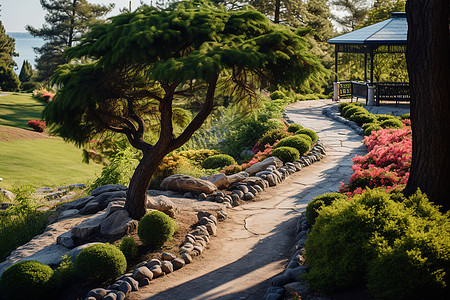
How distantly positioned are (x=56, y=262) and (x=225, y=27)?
4287 mm

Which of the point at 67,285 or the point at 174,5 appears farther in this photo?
the point at 174,5

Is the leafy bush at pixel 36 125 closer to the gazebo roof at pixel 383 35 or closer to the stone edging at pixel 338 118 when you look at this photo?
the stone edging at pixel 338 118

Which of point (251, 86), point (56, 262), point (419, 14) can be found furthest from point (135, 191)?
point (419, 14)

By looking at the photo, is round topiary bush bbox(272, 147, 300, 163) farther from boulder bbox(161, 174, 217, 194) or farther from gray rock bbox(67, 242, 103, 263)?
gray rock bbox(67, 242, 103, 263)

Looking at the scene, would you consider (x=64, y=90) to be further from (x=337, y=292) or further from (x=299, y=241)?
(x=337, y=292)

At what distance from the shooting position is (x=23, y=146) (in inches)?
869

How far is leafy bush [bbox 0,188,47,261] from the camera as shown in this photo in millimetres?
8984

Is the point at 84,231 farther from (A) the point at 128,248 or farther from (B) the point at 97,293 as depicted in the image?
(B) the point at 97,293

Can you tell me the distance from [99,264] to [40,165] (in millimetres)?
14659

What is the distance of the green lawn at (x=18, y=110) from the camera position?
93.1ft

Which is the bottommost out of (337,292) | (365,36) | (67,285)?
(67,285)

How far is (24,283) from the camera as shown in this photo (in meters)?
5.75

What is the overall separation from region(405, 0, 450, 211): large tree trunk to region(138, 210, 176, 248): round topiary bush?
142 inches

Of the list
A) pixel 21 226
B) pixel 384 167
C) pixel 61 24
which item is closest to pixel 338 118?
pixel 384 167
